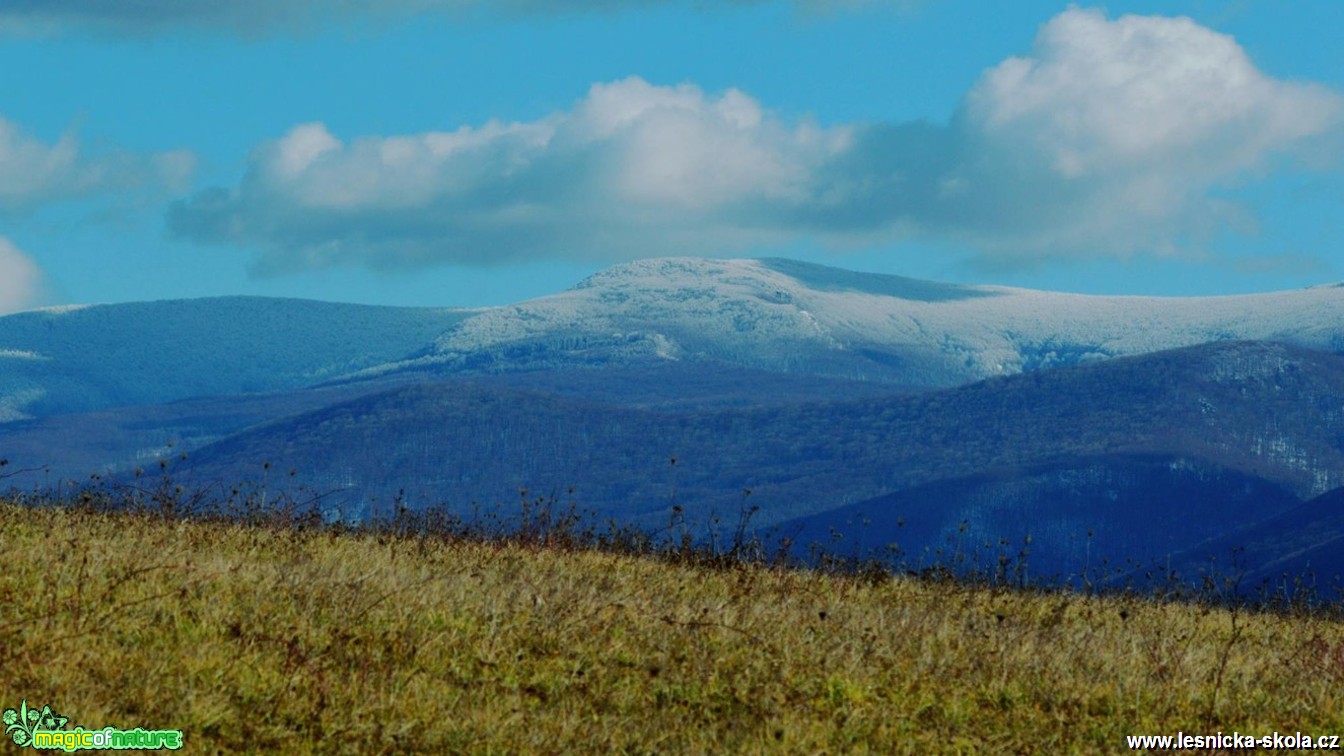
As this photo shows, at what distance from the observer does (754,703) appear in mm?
11211

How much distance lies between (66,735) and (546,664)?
10.9ft

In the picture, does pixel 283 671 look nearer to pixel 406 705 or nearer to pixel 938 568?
pixel 406 705

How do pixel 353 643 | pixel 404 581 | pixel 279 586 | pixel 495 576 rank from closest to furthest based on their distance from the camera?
pixel 353 643
pixel 279 586
pixel 404 581
pixel 495 576

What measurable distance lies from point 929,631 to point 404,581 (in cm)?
402

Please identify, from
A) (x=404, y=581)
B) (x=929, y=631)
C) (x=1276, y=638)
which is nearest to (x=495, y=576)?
(x=404, y=581)

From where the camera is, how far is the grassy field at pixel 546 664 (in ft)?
33.1

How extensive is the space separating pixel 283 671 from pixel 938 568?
9511 mm

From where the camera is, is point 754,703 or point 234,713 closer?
point 234,713

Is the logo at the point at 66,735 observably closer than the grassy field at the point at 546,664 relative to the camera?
Yes

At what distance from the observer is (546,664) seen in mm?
11555

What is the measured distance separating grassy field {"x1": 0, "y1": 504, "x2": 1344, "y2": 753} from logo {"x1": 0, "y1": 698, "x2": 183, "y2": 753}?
149mm

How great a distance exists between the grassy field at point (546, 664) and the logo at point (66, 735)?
149mm

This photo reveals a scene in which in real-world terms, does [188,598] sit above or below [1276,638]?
above

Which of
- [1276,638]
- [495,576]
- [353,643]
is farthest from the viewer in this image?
[1276,638]
